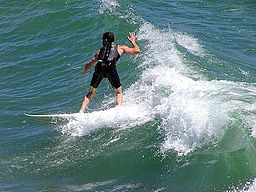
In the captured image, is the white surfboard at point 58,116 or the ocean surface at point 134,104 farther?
the white surfboard at point 58,116

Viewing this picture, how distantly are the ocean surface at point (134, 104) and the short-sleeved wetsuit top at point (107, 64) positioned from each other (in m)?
0.68

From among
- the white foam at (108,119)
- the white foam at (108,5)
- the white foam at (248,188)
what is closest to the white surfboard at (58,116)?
the white foam at (108,119)

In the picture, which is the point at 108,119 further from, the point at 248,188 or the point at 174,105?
the point at 248,188

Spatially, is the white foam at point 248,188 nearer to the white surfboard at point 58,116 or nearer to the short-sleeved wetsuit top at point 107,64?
the short-sleeved wetsuit top at point 107,64

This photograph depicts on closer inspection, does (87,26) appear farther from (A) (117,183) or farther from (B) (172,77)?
(A) (117,183)

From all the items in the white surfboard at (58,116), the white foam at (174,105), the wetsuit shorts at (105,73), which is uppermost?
the wetsuit shorts at (105,73)

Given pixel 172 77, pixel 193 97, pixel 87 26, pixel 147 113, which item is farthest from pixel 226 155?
pixel 87 26

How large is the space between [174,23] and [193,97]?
398 inches

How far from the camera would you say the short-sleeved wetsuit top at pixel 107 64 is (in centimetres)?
1242

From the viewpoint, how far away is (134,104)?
43.0ft

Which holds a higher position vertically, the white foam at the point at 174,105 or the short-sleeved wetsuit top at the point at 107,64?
the short-sleeved wetsuit top at the point at 107,64

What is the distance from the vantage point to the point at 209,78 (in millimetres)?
13867

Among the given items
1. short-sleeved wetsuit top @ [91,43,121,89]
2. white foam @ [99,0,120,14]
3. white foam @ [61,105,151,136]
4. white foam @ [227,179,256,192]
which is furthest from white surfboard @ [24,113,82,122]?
white foam @ [99,0,120,14]

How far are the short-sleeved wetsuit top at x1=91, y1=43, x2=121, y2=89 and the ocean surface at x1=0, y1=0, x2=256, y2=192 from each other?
0.68 meters
